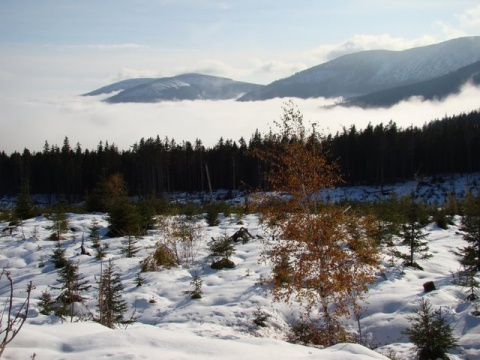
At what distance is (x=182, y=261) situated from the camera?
1767 centimetres

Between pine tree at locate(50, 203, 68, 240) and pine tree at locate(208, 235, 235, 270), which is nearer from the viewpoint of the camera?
pine tree at locate(208, 235, 235, 270)

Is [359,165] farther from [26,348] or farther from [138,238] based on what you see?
[26,348]

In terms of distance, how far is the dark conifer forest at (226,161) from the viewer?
2771 inches

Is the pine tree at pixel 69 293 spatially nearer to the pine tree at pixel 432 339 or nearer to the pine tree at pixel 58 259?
the pine tree at pixel 58 259

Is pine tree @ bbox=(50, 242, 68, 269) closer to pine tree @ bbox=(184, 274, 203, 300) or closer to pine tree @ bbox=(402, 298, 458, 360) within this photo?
pine tree @ bbox=(184, 274, 203, 300)

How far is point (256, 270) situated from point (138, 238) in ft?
23.9

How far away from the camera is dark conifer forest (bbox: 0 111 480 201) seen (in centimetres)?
7038

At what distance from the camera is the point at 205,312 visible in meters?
12.7

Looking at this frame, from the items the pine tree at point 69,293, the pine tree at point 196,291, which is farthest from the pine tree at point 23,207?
the pine tree at point 196,291

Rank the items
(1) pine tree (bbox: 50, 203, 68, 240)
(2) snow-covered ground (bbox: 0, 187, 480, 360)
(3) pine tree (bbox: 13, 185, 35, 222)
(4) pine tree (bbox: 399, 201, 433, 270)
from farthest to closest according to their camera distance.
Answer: (3) pine tree (bbox: 13, 185, 35, 222) < (1) pine tree (bbox: 50, 203, 68, 240) < (4) pine tree (bbox: 399, 201, 433, 270) < (2) snow-covered ground (bbox: 0, 187, 480, 360)

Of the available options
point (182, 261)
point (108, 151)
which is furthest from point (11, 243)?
point (108, 151)

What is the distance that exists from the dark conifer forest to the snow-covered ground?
46.3m

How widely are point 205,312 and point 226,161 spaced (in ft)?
228

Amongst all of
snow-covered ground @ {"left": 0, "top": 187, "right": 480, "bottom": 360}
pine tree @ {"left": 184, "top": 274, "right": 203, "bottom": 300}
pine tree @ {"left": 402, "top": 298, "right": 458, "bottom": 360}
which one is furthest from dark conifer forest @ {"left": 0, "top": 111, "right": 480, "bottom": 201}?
pine tree @ {"left": 402, "top": 298, "right": 458, "bottom": 360}
